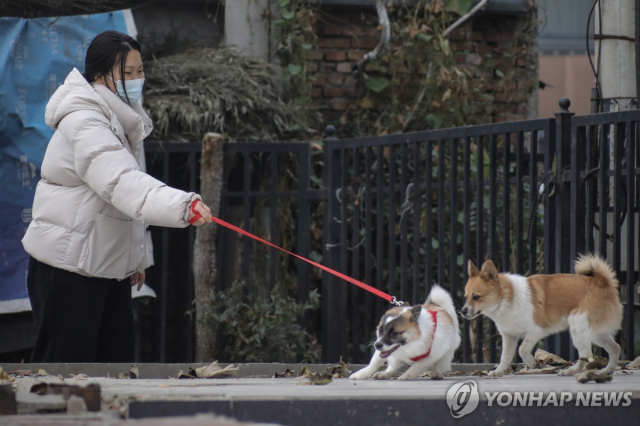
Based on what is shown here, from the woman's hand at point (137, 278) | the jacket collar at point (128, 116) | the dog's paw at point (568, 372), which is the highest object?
the jacket collar at point (128, 116)

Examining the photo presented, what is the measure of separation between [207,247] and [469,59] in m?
3.34

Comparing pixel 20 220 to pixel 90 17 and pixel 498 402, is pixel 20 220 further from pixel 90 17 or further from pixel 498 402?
pixel 498 402

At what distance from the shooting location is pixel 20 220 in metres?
6.05

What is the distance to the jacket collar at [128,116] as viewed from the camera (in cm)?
408

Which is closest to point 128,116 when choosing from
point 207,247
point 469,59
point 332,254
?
point 207,247

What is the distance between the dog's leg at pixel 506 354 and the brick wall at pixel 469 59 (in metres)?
4.31

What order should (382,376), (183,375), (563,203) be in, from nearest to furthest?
1. (382,376)
2. (183,375)
3. (563,203)

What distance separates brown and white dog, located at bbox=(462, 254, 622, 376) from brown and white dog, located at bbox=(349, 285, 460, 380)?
35 centimetres

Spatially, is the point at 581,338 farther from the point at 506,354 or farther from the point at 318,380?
the point at 318,380

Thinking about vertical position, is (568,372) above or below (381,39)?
below

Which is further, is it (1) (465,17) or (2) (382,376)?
(1) (465,17)

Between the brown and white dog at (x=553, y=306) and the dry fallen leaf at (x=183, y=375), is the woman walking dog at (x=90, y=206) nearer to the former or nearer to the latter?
the dry fallen leaf at (x=183, y=375)

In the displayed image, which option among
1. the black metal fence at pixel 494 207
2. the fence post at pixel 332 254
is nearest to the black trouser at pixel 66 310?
the black metal fence at pixel 494 207

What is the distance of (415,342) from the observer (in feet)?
11.8
